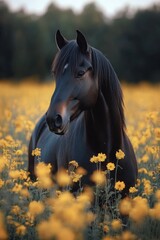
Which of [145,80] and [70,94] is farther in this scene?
[145,80]

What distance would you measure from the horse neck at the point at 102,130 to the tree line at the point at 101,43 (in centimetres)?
2876

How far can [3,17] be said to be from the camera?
42188 millimetres

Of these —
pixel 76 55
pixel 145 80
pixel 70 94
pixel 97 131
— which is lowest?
pixel 145 80

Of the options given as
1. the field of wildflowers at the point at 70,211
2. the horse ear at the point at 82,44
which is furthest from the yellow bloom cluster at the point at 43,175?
the horse ear at the point at 82,44

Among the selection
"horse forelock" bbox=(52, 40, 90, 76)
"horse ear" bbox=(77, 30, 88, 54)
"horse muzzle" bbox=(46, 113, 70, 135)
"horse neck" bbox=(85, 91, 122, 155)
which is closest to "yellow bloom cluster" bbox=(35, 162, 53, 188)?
"horse muzzle" bbox=(46, 113, 70, 135)

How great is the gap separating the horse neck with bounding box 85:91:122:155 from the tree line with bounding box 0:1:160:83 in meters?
28.8

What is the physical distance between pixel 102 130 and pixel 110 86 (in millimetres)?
422

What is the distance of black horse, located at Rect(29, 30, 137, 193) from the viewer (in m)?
3.37

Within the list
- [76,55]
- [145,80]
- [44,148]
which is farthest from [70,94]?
[145,80]

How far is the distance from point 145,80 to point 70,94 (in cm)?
3047

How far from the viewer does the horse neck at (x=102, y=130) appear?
3.75 m

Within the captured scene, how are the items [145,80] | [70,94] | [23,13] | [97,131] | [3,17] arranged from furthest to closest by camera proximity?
[23,13] < [3,17] < [145,80] < [97,131] < [70,94]

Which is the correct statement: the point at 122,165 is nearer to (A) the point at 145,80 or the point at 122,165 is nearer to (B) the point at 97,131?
(B) the point at 97,131

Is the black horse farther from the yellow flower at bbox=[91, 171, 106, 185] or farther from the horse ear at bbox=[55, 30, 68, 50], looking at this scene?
the yellow flower at bbox=[91, 171, 106, 185]
